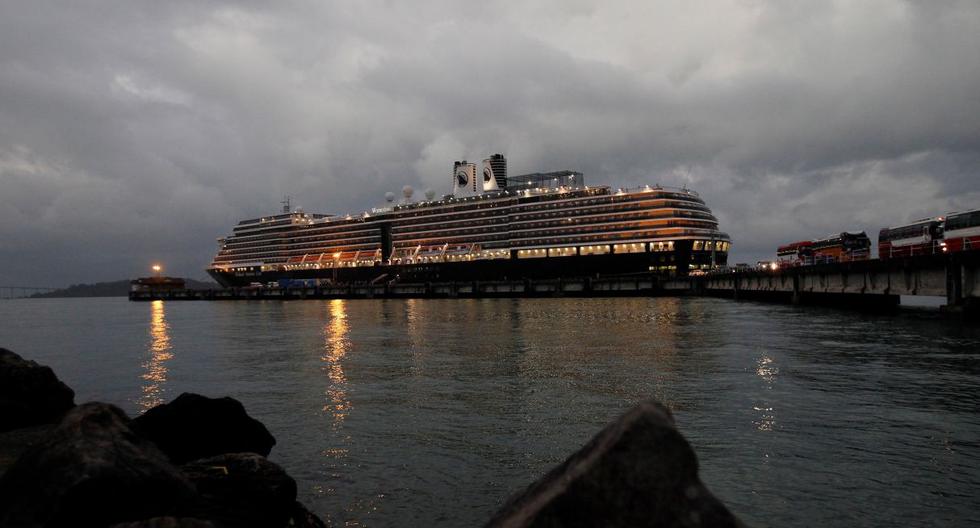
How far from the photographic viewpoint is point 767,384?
18562 mm

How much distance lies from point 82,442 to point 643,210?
10686 centimetres

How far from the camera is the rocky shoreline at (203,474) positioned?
380 centimetres

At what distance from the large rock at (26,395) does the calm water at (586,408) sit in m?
4.32

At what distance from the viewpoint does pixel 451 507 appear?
30.6ft

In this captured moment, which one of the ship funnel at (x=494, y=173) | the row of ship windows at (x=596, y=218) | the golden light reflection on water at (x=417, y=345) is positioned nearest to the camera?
the golden light reflection on water at (x=417, y=345)

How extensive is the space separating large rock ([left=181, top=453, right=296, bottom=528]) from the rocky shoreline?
1cm

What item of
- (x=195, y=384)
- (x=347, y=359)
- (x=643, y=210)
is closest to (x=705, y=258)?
(x=643, y=210)

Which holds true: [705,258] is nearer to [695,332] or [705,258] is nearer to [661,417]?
[695,332]

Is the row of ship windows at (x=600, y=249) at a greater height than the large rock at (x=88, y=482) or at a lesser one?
greater

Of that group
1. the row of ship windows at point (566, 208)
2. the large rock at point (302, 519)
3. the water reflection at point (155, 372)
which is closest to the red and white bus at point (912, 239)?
the row of ship windows at point (566, 208)

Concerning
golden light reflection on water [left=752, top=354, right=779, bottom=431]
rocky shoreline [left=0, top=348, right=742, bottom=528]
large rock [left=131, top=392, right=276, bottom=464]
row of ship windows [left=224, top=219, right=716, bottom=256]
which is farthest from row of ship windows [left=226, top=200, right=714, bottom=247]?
rocky shoreline [left=0, top=348, right=742, bottom=528]

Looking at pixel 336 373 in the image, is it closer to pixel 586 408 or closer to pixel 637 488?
pixel 586 408

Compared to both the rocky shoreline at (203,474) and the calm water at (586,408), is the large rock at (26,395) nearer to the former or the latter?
the rocky shoreline at (203,474)

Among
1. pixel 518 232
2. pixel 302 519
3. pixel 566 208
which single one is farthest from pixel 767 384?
pixel 518 232
